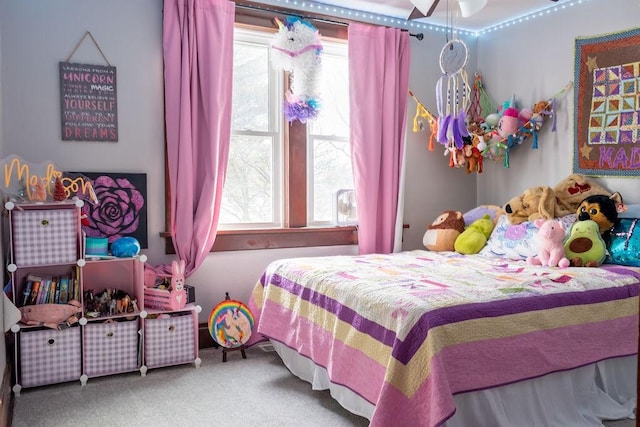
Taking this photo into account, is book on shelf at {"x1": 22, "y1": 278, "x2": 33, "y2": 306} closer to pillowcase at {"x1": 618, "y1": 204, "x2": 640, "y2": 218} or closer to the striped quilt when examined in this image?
the striped quilt

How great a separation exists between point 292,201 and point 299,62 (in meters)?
0.94

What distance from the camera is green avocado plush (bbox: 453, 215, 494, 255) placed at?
146 inches

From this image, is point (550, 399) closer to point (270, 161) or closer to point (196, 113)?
point (270, 161)

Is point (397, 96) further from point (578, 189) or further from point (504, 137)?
point (578, 189)

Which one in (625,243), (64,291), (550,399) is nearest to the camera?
(550,399)

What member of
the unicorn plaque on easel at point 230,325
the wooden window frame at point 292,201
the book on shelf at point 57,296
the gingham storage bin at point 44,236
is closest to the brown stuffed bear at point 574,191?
the wooden window frame at point 292,201

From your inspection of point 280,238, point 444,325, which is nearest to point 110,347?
point 280,238

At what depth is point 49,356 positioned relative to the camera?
2.89 metres

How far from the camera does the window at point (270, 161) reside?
377cm

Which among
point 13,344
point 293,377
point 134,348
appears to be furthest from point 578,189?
point 13,344

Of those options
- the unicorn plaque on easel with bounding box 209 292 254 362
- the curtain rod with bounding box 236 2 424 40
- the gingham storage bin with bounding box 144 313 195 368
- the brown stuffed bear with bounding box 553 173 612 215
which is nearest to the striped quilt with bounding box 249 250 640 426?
the unicorn plaque on easel with bounding box 209 292 254 362

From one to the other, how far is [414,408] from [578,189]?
2.23m

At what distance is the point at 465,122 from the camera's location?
156 inches

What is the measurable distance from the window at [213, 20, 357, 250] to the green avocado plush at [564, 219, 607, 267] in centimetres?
155
